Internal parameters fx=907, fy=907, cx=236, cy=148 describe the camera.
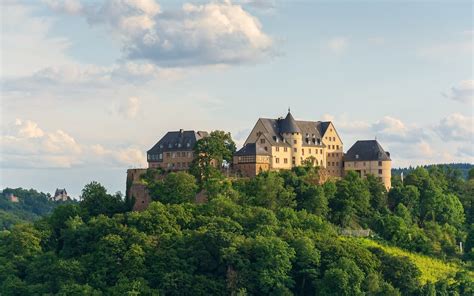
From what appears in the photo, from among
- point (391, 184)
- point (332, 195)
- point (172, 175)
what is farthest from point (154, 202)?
point (391, 184)

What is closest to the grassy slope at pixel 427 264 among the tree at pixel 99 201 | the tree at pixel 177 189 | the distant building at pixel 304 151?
the distant building at pixel 304 151

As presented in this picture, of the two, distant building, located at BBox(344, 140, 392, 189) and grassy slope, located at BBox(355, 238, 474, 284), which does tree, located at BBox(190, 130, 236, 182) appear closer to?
grassy slope, located at BBox(355, 238, 474, 284)

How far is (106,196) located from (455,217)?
4313cm

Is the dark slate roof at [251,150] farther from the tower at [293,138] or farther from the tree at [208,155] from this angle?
the tower at [293,138]

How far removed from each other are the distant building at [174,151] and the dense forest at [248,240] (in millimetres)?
3214

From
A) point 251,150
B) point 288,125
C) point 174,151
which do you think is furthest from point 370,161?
point 174,151

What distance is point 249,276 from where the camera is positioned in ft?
284

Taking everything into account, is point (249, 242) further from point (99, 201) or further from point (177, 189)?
point (99, 201)

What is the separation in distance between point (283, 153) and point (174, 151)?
44.0ft

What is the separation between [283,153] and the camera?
112 metres

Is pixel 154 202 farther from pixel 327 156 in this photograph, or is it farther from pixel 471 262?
pixel 471 262

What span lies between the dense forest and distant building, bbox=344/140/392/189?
2686mm

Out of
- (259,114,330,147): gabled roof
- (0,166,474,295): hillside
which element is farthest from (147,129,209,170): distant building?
(259,114,330,147): gabled roof

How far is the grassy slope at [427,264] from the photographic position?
96.6m
